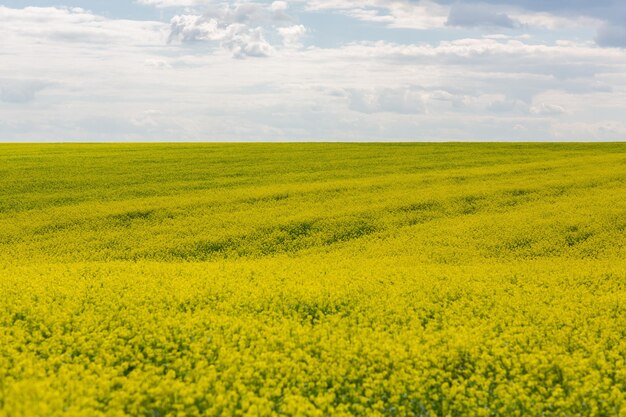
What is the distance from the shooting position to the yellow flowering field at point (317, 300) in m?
9.43

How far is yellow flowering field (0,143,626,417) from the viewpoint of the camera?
9.43 m

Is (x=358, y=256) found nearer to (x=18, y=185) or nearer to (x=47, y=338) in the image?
(x=47, y=338)

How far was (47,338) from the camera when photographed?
11266 mm

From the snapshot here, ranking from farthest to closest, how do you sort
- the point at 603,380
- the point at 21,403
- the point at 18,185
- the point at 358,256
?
the point at 18,185
the point at 358,256
the point at 603,380
the point at 21,403

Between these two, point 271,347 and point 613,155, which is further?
point 613,155

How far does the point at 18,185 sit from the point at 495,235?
85.6 ft

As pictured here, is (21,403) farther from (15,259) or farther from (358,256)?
(15,259)

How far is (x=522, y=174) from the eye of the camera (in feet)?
127

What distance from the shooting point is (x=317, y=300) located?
13.9 m

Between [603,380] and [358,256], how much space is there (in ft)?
39.0

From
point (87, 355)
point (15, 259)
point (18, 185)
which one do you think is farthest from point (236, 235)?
point (18, 185)

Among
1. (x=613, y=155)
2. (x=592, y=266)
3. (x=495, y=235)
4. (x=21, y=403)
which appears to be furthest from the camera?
(x=613, y=155)

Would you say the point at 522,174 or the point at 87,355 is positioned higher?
the point at 522,174

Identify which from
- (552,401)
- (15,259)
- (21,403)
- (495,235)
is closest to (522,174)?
(495,235)
